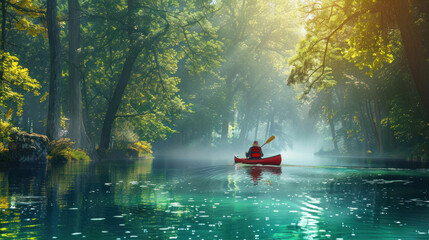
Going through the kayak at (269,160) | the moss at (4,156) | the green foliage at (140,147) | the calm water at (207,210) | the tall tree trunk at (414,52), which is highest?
the tall tree trunk at (414,52)

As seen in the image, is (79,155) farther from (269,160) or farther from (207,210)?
(207,210)

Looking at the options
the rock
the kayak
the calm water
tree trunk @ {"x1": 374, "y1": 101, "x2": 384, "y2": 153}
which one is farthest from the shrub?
tree trunk @ {"x1": 374, "y1": 101, "x2": 384, "y2": 153}

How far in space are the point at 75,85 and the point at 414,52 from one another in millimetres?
22976

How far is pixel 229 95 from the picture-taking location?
60.7 meters

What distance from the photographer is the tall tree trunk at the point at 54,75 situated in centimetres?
2927

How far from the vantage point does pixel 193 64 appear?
120 feet

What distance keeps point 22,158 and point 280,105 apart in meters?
57.4

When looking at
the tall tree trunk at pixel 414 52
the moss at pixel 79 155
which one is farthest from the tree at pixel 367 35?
the moss at pixel 79 155

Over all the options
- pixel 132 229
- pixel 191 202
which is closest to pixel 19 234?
pixel 132 229

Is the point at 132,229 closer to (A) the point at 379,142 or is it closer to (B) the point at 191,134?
(A) the point at 379,142

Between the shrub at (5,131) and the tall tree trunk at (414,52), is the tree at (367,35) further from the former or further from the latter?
the shrub at (5,131)

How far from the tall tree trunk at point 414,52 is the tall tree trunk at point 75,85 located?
70.3 feet

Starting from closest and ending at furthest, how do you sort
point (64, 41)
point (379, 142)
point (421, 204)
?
point (421, 204) < point (64, 41) < point (379, 142)

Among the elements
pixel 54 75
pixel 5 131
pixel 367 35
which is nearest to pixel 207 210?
pixel 367 35
